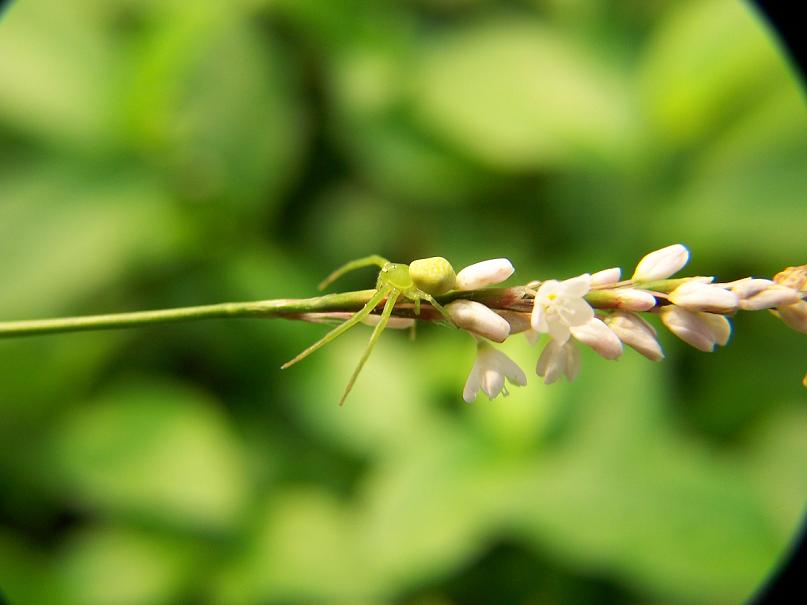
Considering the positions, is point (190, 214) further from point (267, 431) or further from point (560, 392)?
point (560, 392)

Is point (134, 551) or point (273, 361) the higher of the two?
point (273, 361)

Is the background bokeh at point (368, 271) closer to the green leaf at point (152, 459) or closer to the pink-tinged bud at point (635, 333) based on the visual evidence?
the green leaf at point (152, 459)

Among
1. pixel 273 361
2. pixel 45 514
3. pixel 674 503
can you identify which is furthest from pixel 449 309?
pixel 45 514

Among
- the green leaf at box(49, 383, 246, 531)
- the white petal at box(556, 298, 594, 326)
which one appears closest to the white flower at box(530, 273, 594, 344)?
the white petal at box(556, 298, 594, 326)

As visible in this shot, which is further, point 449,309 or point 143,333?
point 143,333

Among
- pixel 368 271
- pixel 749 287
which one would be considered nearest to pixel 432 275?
pixel 749 287

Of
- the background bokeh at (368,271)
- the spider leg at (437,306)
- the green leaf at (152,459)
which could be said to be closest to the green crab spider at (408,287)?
the spider leg at (437,306)

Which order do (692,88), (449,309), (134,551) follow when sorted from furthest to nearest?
(692,88) → (134,551) → (449,309)
